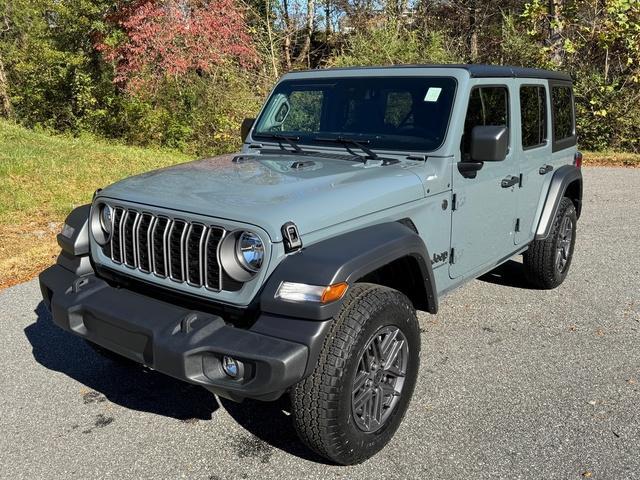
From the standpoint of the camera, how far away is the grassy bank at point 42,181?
648cm

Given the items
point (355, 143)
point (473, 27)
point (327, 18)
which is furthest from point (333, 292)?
point (327, 18)

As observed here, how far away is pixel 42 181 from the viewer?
9.38 metres

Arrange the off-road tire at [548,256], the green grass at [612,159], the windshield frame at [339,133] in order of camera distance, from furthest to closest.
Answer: the green grass at [612,159] < the off-road tire at [548,256] < the windshield frame at [339,133]

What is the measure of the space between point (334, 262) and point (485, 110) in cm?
199

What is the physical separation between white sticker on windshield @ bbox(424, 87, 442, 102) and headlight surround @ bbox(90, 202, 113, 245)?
2.02 m

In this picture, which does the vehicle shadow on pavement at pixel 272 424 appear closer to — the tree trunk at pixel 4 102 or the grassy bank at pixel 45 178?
the grassy bank at pixel 45 178

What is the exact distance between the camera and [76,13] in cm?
1598

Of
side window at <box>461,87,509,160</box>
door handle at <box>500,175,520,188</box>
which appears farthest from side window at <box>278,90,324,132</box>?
door handle at <box>500,175,520,188</box>

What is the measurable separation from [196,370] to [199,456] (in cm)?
73

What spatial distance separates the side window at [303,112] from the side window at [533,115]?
152cm

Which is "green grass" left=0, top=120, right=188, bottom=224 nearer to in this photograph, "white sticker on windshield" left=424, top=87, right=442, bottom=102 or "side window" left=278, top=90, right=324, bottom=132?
"side window" left=278, top=90, right=324, bottom=132

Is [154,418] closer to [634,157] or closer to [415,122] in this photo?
[415,122]

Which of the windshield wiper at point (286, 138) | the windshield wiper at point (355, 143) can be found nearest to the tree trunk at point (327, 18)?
the windshield wiper at point (286, 138)

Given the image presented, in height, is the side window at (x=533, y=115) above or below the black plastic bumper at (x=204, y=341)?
above
